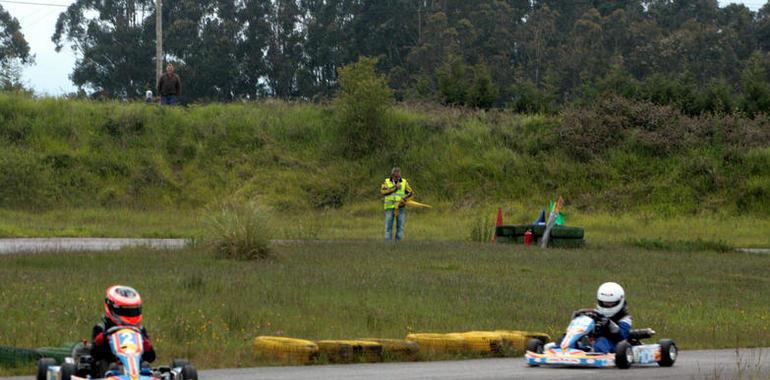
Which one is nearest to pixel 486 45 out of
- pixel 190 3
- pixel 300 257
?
pixel 190 3

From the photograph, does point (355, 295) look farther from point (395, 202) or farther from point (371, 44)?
point (371, 44)

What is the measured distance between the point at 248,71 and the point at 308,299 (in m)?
60.6

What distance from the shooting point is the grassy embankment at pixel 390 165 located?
1574 inches

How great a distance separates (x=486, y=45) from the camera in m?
78.4

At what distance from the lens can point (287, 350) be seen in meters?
13.0

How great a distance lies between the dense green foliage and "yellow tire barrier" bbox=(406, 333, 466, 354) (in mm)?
27425

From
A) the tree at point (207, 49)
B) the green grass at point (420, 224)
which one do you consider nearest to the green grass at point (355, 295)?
the green grass at point (420, 224)

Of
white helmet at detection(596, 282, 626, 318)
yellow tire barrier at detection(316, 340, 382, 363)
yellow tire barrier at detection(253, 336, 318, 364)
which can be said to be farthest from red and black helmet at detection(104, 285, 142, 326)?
white helmet at detection(596, 282, 626, 318)

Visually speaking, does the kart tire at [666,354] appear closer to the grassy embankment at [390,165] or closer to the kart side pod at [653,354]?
the kart side pod at [653,354]

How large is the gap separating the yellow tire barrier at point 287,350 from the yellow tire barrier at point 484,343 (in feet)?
6.65

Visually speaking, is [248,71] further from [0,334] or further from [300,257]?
[0,334]

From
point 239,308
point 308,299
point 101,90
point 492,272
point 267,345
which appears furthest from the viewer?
point 101,90

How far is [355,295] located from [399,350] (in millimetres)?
4806

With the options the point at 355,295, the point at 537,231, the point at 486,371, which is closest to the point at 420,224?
the point at 537,231
